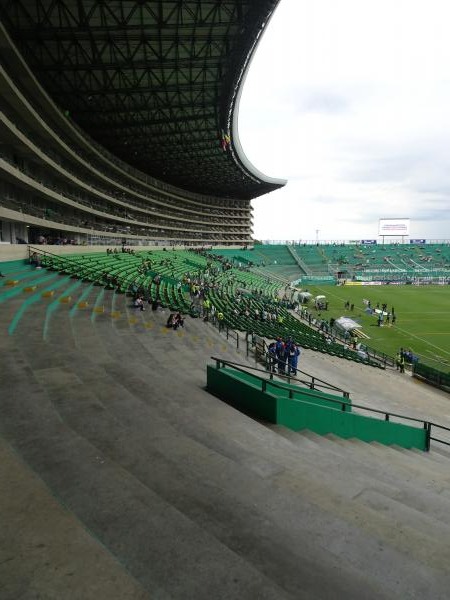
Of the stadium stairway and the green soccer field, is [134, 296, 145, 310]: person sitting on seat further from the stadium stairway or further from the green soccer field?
the green soccer field

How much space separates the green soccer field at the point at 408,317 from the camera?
29609 mm

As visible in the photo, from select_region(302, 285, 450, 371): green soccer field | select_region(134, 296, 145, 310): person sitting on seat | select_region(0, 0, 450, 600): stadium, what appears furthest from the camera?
select_region(302, 285, 450, 371): green soccer field

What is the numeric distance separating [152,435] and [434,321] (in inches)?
1620

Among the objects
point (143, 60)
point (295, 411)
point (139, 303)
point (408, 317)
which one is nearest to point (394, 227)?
point (408, 317)

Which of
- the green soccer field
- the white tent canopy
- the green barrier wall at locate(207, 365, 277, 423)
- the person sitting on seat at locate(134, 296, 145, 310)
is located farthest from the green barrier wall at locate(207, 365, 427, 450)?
the white tent canopy

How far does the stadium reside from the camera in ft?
10.5

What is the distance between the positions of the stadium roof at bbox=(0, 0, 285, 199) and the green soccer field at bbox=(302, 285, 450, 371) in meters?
25.3

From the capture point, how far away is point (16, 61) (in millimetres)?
23344

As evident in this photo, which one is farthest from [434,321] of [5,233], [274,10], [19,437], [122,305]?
[19,437]

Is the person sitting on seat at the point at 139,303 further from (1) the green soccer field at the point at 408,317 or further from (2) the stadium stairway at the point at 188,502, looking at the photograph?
(1) the green soccer field at the point at 408,317

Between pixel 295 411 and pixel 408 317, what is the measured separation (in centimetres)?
3937

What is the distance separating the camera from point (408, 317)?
42.3 m

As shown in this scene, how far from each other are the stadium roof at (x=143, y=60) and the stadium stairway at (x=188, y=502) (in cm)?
2395

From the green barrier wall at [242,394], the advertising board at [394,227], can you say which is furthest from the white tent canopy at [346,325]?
the advertising board at [394,227]
